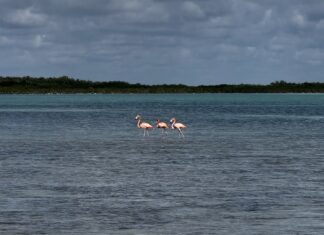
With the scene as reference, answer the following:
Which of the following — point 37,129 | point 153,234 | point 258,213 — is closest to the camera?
point 153,234

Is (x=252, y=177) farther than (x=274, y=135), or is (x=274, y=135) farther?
(x=274, y=135)

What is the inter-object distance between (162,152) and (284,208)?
57.0ft

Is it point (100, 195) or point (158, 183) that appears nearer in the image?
point (100, 195)

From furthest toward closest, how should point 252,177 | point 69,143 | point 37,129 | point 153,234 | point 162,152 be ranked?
point 37,129
point 69,143
point 162,152
point 252,177
point 153,234

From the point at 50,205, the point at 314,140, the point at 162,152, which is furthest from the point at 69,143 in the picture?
the point at 50,205

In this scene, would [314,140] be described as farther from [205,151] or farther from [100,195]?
[100,195]

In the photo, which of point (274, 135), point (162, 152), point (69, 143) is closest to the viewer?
point (162, 152)

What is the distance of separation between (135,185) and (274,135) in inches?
1067

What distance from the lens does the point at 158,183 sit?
84.1ft

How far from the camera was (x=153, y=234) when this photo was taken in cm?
1772

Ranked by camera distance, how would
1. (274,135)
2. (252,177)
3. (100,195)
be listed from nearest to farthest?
(100,195) < (252,177) < (274,135)

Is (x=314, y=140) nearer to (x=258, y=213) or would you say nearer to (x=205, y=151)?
(x=205, y=151)

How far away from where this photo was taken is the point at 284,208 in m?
20.9

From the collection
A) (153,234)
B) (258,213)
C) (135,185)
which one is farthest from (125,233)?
(135,185)
